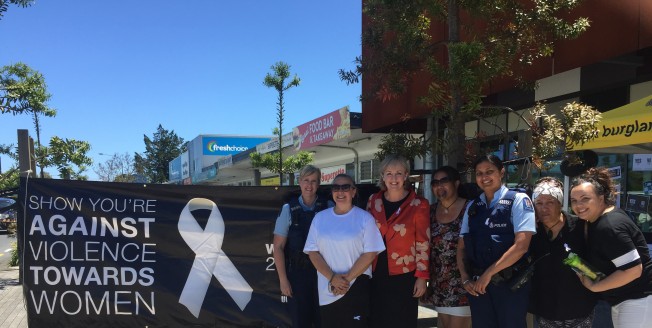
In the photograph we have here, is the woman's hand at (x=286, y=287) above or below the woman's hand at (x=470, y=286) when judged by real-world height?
below

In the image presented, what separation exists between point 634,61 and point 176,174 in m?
52.4

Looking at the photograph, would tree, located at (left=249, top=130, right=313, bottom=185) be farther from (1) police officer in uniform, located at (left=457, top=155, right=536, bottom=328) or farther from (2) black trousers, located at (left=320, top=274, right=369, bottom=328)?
(1) police officer in uniform, located at (left=457, top=155, right=536, bottom=328)

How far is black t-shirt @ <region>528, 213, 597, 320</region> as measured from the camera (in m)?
3.13

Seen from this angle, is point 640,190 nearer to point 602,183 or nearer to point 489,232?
point 602,183

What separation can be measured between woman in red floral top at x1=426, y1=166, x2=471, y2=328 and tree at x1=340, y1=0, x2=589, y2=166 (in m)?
0.82

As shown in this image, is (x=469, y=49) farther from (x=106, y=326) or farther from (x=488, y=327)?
(x=106, y=326)

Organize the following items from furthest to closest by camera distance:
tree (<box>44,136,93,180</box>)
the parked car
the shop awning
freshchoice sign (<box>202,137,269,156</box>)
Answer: freshchoice sign (<box>202,137,269,156</box>) < tree (<box>44,136,93,180</box>) < the parked car < the shop awning

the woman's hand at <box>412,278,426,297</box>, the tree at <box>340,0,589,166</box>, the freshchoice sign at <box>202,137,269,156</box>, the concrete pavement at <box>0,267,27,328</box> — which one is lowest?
the concrete pavement at <box>0,267,27,328</box>

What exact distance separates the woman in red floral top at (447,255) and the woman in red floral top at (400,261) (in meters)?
0.17

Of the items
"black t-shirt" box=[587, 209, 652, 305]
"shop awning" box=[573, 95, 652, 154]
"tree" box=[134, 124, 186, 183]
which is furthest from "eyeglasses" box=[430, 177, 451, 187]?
"tree" box=[134, 124, 186, 183]

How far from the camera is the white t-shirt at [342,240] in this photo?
339cm

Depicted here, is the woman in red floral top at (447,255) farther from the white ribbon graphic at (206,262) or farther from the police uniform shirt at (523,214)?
the white ribbon graphic at (206,262)

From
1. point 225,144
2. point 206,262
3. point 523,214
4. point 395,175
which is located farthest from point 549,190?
point 225,144

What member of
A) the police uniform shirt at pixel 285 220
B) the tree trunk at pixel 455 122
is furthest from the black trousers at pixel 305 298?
the tree trunk at pixel 455 122
